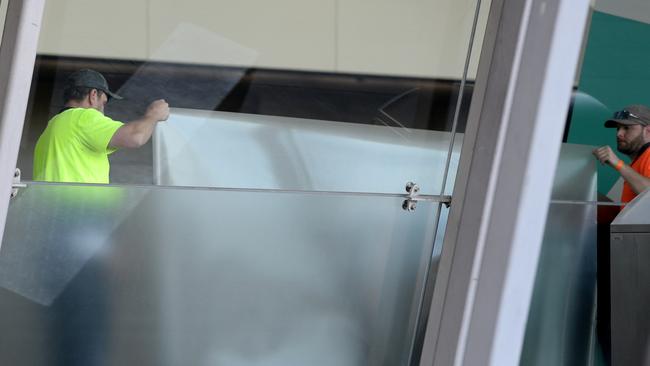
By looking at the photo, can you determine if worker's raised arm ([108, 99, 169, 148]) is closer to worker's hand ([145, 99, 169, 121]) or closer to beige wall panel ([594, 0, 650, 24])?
worker's hand ([145, 99, 169, 121])

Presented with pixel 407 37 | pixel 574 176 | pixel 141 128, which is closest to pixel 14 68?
pixel 141 128

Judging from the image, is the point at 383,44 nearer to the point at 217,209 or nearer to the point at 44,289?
the point at 217,209

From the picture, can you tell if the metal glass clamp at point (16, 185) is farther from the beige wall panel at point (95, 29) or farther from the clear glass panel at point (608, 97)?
the clear glass panel at point (608, 97)

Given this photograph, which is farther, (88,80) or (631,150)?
(631,150)

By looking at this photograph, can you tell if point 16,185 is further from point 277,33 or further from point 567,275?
point 567,275

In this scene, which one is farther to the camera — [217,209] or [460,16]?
[460,16]

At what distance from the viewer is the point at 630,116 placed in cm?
412

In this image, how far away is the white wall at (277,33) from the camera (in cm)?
317

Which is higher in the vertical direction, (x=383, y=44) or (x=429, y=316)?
(x=383, y=44)

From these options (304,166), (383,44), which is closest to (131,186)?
(304,166)

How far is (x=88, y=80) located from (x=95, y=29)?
18cm

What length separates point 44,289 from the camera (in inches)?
126

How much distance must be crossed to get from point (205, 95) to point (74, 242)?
0.69 m

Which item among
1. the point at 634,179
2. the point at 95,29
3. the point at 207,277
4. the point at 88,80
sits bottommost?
the point at 207,277
